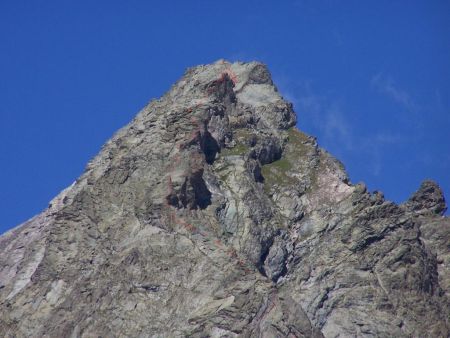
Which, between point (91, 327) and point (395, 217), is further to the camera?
point (395, 217)

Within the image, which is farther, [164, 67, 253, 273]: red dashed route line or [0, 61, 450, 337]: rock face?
[164, 67, 253, 273]: red dashed route line

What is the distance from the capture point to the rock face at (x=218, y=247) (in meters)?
150

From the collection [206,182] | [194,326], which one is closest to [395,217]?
[206,182]

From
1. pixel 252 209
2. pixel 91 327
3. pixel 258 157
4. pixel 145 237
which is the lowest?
pixel 91 327

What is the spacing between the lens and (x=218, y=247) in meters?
157

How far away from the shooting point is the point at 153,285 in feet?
499

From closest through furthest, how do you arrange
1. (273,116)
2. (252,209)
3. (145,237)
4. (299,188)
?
(145,237)
(252,209)
(299,188)
(273,116)

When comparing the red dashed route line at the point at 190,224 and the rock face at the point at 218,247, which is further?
the red dashed route line at the point at 190,224

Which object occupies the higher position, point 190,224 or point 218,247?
point 190,224

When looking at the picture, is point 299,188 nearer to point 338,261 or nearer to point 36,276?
point 338,261

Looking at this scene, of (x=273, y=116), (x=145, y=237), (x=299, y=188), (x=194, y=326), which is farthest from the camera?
(x=273, y=116)

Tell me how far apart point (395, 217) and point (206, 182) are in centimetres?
1948

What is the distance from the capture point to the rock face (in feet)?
491

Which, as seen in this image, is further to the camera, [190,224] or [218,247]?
[190,224]
